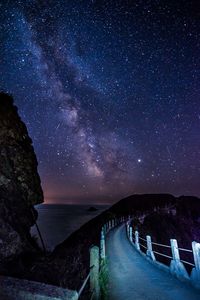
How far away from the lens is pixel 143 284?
7.09 metres

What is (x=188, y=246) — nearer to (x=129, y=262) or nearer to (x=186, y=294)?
(x=129, y=262)

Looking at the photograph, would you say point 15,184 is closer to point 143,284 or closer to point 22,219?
point 22,219

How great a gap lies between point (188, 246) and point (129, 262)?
3863 cm

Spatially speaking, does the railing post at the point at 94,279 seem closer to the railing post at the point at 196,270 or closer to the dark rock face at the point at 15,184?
the railing post at the point at 196,270

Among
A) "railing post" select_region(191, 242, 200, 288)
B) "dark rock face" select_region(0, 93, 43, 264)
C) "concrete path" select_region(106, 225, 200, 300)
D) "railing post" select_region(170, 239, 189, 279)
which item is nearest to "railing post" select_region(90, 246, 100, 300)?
"concrete path" select_region(106, 225, 200, 300)

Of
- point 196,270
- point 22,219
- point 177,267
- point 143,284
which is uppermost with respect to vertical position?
point 22,219

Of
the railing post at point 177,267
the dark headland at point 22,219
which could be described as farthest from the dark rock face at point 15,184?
the railing post at point 177,267

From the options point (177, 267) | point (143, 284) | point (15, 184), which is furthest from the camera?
point (15, 184)

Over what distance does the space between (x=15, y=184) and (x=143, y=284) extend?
13.2 metres

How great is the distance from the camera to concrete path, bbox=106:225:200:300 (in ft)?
19.7

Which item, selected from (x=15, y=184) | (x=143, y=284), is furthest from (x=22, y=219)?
(x=143, y=284)

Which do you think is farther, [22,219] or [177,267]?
[22,219]

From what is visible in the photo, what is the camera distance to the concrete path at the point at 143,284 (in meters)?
6.00

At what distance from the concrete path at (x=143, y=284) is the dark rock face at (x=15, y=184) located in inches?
264
